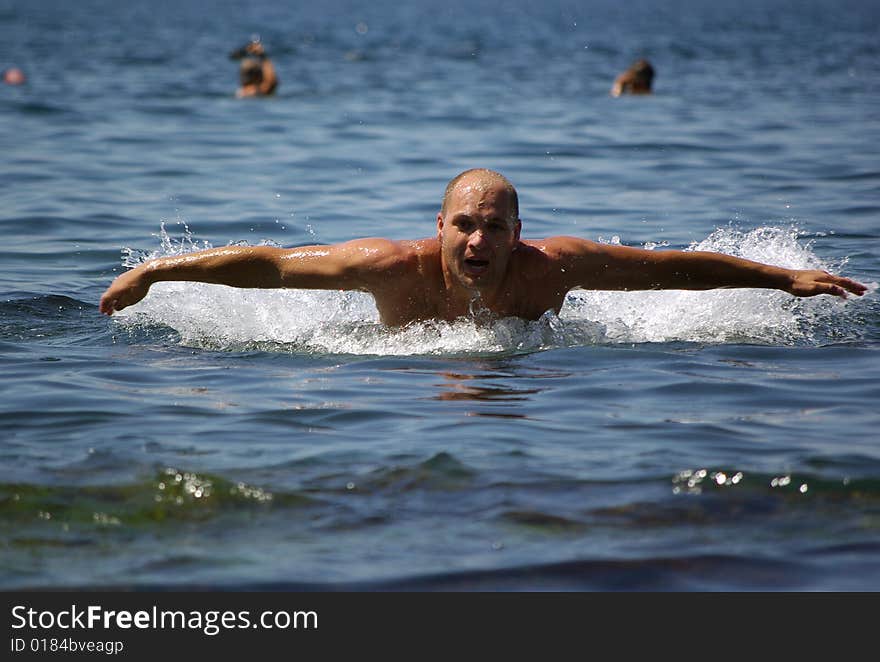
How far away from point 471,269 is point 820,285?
80.6 inches

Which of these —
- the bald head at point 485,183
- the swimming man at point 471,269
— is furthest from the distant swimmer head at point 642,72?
the bald head at point 485,183

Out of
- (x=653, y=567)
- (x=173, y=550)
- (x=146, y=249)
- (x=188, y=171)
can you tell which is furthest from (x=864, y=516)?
(x=188, y=171)

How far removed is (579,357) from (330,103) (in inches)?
686

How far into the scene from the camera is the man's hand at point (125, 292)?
7.22 metres

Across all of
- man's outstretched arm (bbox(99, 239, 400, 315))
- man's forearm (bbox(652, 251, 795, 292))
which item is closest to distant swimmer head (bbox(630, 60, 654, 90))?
man's forearm (bbox(652, 251, 795, 292))

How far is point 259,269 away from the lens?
732cm

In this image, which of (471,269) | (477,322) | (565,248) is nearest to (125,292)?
(471,269)

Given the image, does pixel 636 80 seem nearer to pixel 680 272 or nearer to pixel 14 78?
pixel 14 78

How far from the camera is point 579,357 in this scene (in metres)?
7.65

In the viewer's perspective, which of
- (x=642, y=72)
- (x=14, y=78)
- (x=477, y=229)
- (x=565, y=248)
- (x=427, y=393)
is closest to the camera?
(x=427, y=393)

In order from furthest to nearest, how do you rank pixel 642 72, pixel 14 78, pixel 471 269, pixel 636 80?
1. pixel 14 78
2. pixel 636 80
3. pixel 642 72
4. pixel 471 269

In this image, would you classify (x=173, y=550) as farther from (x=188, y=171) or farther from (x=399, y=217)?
(x=188, y=171)

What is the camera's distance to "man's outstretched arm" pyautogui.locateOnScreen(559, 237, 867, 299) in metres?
7.52

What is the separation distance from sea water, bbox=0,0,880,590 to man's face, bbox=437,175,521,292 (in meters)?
0.50
